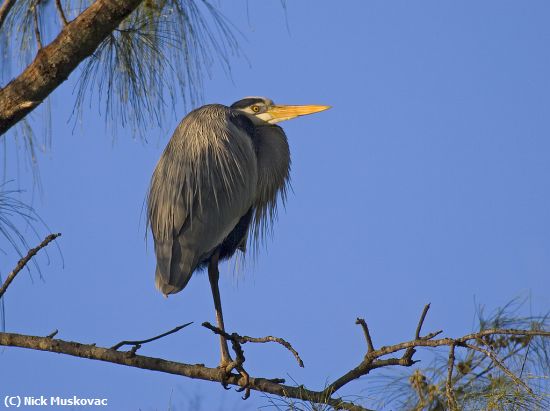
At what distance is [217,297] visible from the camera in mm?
3959

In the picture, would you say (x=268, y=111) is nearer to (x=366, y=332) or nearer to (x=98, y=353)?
(x=98, y=353)

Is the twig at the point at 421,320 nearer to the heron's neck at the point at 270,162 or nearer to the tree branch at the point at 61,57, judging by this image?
the tree branch at the point at 61,57

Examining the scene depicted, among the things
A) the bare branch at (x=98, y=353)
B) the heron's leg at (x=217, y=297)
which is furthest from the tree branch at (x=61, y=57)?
the heron's leg at (x=217, y=297)

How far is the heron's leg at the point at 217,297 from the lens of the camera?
3654mm

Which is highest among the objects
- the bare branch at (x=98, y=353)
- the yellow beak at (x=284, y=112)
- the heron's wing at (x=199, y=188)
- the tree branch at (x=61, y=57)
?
the yellow beak at (x=284, y=112)

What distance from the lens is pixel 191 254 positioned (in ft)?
12.6

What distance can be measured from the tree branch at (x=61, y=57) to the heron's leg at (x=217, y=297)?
4.68ft

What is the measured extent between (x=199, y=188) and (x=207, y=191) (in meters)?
0.05

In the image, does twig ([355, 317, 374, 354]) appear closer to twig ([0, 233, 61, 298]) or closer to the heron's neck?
twig ([0, 233, 61, 298])

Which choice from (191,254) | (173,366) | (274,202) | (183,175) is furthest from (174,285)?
(274,202)

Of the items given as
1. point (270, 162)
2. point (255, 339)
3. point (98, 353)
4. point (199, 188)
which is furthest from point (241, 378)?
point (270, 162)

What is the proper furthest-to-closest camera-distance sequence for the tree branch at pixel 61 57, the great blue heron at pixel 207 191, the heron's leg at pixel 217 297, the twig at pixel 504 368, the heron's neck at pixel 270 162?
the heron's neck at pixel 270 162, the great blue heron at pixel 207 191, the heron's leg at pixel 217 297, the tree branch at pixel 61 57, the twig at pixel 504 368

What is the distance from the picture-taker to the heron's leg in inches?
144

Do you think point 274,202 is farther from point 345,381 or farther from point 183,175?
point 345,381
